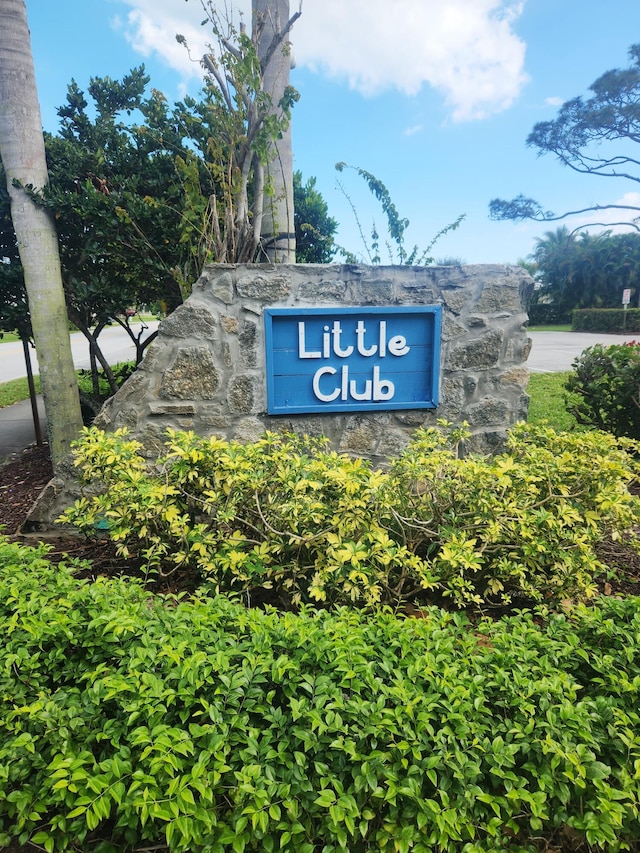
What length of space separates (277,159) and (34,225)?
1.90 metres

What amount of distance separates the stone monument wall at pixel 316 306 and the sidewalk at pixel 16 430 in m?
3.16

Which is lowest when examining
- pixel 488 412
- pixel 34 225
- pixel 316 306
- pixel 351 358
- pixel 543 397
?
pixel 543 397

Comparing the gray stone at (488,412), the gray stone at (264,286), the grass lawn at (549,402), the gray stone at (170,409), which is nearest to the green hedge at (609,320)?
the grass lawn at (549,402)

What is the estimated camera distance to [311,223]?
251 inches

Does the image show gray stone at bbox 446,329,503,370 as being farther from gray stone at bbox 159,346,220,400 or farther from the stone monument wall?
gray stone at bbox 159,346,220,400

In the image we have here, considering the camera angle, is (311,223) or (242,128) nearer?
(242,128)

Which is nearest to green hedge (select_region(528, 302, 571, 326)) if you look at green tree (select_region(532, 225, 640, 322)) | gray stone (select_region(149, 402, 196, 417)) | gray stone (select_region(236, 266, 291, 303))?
green tree (select_region(532, 225, 640, 322))

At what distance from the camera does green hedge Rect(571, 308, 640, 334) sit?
2545 centimetres

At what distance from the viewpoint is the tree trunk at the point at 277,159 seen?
146 inches

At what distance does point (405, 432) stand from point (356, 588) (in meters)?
1.58

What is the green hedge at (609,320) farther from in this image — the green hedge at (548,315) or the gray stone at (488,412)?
the gray stone at (488,412)

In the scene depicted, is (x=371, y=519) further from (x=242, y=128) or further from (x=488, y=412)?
(x=242, y=128)

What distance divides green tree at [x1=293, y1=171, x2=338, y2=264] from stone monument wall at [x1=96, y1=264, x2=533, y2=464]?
2.84 m

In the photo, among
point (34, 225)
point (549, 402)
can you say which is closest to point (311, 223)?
point (34, 225)
